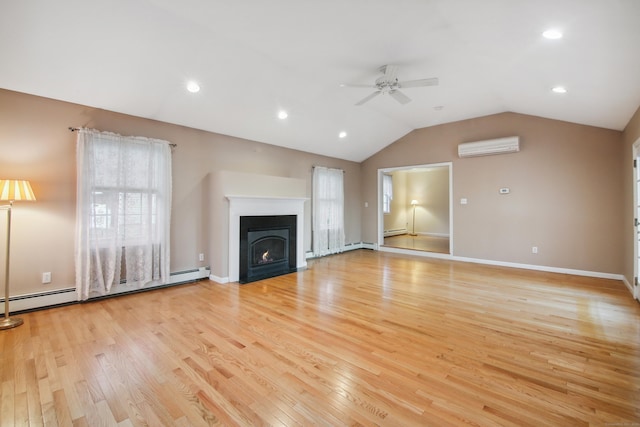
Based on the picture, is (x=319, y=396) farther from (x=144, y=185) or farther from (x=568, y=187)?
(x=568, y=187)

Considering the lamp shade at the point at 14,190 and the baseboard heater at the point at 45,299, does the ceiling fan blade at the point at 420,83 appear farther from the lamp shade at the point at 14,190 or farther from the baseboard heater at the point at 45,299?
the baseboard heater at the point at 45,299

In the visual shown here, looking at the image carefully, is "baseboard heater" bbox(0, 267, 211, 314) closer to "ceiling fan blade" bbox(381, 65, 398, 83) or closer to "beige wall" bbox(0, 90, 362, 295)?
"beige wall" bbox(0, 90, 362, 295)

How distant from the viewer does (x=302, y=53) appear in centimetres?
346

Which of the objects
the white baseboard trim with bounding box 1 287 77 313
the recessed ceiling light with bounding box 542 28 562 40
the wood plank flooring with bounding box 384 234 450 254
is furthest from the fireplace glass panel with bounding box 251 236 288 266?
the recessed ceiling light with bounding box 542 28 562 40

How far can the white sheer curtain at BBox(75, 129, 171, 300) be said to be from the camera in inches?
141

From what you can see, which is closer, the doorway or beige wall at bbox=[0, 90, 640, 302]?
beige wall at bbox=[0, 90, 640, 302]

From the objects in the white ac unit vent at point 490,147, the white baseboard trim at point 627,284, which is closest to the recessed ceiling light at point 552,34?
the white ac unit vent at point 490,147

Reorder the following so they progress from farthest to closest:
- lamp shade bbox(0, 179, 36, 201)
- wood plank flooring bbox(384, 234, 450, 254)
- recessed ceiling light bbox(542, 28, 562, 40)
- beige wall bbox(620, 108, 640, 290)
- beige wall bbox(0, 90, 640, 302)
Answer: wood plank flooring bbox(384, 234, 450, 254) → beige wall bbox(620, 108, 640, 290) → beige wall bbox(0, 90, 640, 302) → lamp shade bbox(0, 179, 36, 201) → recessed ceiling light bbox(542, 28, 562, 40)

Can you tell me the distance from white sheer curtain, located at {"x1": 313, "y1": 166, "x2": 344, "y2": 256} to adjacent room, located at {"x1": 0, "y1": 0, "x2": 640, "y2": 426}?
0.66m

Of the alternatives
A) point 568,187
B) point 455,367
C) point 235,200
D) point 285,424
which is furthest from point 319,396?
point 568,187

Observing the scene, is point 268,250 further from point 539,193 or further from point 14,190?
point 539,193

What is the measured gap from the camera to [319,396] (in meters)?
1.84

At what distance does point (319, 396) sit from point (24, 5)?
154 inches

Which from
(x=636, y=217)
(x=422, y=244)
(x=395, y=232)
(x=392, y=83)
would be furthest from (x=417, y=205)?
(x=392, y=83)
